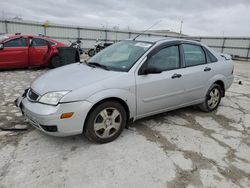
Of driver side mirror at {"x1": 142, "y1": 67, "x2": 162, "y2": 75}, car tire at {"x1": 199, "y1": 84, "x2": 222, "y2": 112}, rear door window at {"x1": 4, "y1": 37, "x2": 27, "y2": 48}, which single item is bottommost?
car tire at {"x1": 199, "y1": 84, "x2": 222, "y2": 112}

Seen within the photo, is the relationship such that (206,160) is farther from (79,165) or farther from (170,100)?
(79,165)

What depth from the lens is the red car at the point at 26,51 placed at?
768 cm

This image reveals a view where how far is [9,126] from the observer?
3588mm

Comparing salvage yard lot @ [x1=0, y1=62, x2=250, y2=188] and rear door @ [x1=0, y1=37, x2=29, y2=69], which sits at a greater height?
rear door @ [x1=0, y1=37, x2=29, y2=69]

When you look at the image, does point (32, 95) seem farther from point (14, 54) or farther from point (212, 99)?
point (14, 54)

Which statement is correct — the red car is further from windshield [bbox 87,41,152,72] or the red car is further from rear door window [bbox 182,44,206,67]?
rear door window [bbox 182,44,206,67]

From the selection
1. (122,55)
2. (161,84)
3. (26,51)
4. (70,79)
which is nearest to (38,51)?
(26,51)

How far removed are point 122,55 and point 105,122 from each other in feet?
4.14

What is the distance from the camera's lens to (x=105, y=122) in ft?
10.2

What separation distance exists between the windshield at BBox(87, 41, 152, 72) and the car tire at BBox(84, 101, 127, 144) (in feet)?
1.98

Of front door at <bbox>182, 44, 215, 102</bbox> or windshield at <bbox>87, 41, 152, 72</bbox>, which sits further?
front door at <bbox>182, 44, 215, 102</bbox>

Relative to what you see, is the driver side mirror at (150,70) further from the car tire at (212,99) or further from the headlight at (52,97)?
the car tire at (212,99)

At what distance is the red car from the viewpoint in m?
7.68

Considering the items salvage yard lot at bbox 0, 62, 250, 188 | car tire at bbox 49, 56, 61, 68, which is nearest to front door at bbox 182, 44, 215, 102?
salvage yard lot at bbox 0, 62, 250, 188
